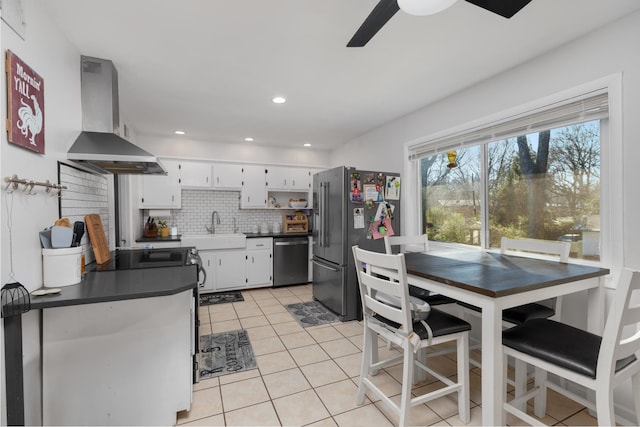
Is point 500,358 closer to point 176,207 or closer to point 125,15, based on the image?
point 125,15

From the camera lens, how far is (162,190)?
4332 millimetres

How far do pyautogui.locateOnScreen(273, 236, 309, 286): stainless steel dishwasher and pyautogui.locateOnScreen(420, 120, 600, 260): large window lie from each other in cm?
206

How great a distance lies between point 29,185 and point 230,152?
139 inches

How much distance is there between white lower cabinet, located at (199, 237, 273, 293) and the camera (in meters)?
4.29

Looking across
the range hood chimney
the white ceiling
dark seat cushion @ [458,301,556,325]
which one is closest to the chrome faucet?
the white ceiling

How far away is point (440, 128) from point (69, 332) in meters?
3.32

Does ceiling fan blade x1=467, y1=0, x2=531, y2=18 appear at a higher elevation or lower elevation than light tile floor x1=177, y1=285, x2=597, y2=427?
higher

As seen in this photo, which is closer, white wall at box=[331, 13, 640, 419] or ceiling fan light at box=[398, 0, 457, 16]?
ceiling fan light at box=[398, 0, 457, 16]

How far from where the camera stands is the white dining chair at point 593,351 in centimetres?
116

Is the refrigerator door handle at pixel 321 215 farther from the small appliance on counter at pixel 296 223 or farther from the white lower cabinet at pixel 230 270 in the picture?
the white lower cabinet at pixel 230 270

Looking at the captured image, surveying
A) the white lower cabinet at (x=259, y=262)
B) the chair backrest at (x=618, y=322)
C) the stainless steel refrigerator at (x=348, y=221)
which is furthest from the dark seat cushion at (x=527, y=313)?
the white lower cabinet at (x=259, y=262)

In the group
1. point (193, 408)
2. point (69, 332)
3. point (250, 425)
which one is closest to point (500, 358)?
point (250, 425)

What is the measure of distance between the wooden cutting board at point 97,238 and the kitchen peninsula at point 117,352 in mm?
537

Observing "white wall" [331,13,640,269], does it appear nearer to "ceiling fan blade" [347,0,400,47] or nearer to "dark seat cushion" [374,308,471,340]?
"dark seat cushion" [374,308,471,340]
